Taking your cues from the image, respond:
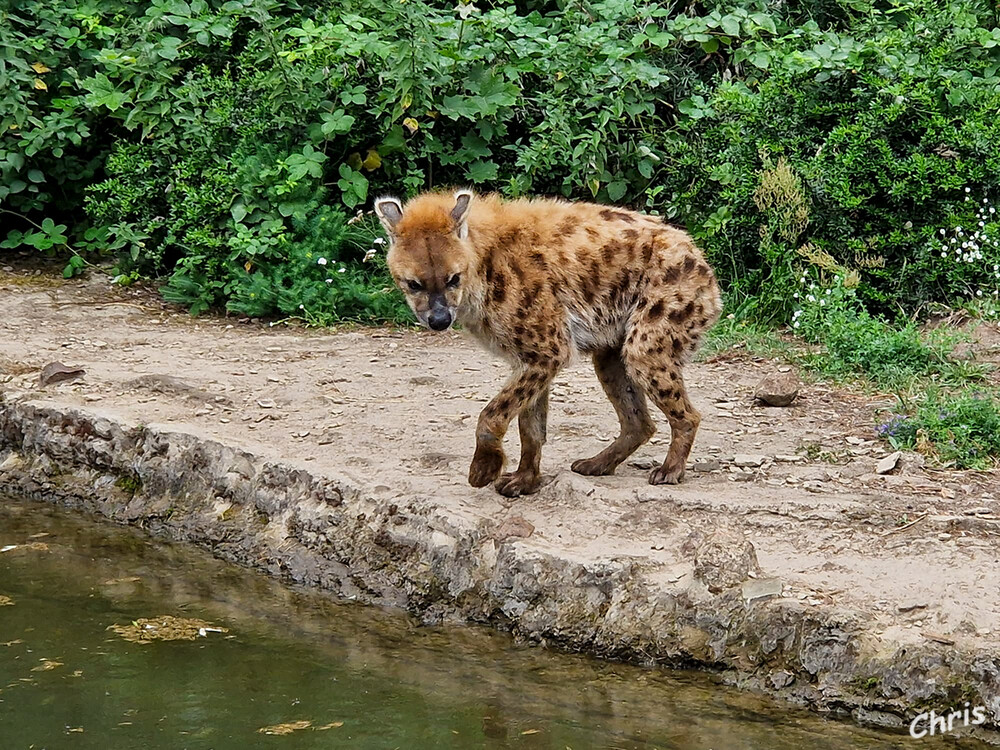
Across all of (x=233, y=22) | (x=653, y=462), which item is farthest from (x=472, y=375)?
(x=233, y=22)

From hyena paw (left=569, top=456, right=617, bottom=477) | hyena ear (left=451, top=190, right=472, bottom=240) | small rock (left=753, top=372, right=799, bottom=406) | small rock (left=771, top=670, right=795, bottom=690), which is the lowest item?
small rock (left=771, top=670, right=795, bottom=690)

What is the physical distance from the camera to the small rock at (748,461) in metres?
5.61

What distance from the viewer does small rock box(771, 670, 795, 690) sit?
428 cm

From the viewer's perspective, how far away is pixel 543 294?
523cm

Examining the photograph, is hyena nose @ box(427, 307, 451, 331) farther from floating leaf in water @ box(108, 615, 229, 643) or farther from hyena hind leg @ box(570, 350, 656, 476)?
floating leaf in water @ box(108, 615, 229, 643)

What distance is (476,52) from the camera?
8.21 meters

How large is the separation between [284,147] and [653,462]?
3601 millimetres

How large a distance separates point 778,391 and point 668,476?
1.26m

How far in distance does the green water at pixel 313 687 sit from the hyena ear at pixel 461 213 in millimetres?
1400

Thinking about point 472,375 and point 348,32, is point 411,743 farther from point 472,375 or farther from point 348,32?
point 348,32

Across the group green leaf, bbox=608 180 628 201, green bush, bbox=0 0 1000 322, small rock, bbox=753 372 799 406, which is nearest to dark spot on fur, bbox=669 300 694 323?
small rock, bbox=753 372 799 406

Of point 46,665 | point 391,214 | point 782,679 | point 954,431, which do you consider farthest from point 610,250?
point 46,665

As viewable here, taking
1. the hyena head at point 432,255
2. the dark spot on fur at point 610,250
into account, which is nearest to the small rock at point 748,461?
the dark spot on fur at point 610,250

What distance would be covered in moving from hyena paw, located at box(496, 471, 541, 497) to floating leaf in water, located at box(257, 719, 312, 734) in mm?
1321
